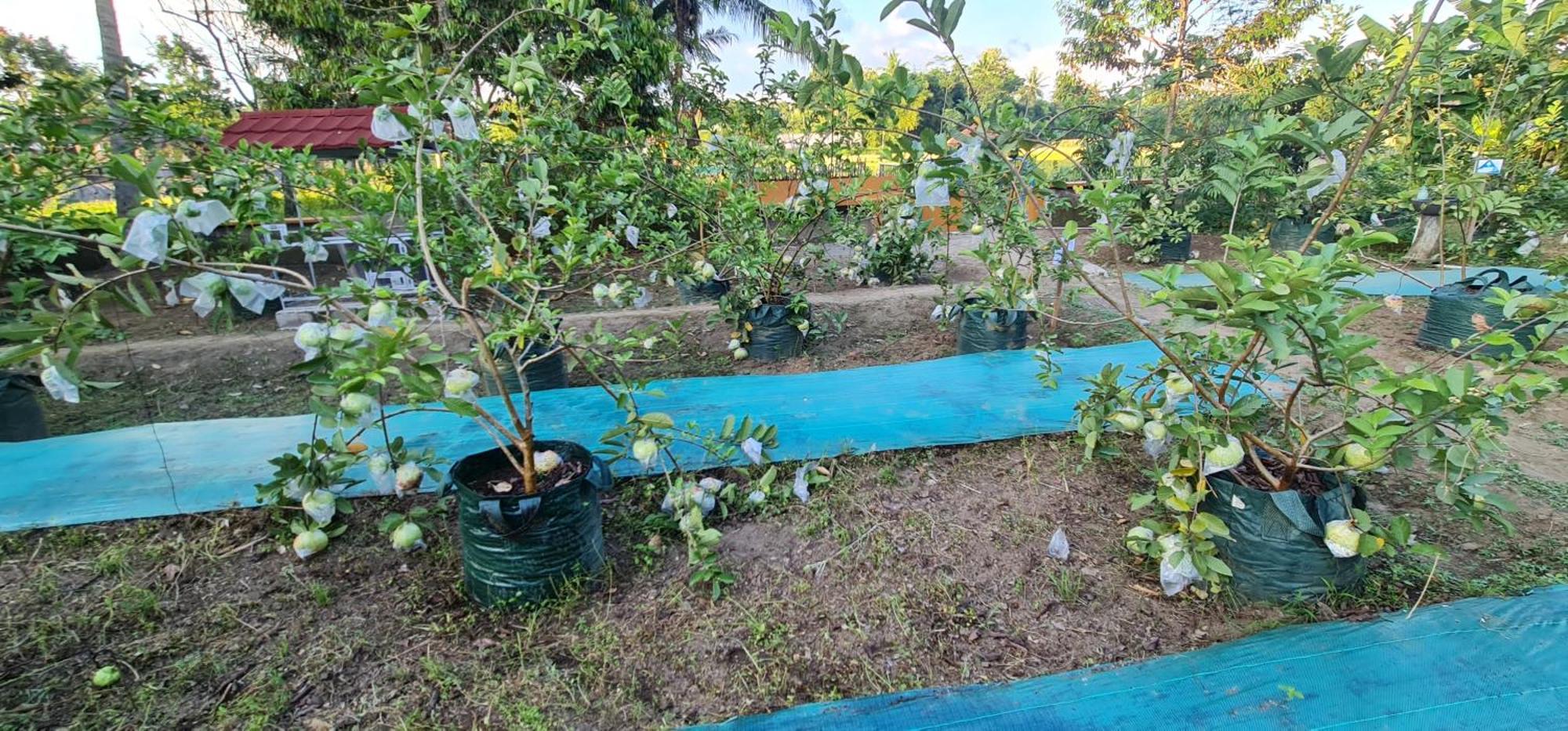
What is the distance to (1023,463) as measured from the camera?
2.30 metres

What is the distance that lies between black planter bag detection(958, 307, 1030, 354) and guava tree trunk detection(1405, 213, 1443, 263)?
499 cm

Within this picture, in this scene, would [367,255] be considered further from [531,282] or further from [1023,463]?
[1023,463]

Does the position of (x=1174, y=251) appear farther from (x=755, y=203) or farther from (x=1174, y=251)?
(x=755, y=203)

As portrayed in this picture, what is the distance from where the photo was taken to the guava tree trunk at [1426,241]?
5887 millimetres

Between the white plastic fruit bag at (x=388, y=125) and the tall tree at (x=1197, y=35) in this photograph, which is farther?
the tall tree at (x=1197, y=35)

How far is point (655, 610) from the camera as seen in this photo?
163cm

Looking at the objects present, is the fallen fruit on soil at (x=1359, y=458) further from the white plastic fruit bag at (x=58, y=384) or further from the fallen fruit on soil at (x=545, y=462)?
the white plastic fruit bag at (x=58, y=384)

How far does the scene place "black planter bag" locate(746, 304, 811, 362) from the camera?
348 cm

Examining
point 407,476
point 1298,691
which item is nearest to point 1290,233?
point 1298,691

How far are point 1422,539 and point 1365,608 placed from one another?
555mm

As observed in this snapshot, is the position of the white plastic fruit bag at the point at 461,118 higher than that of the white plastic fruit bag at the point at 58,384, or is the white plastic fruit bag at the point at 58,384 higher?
the white plastic fruit bag at the point at 461,118

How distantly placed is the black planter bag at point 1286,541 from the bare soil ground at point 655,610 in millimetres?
58

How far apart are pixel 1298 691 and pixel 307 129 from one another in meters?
6.95

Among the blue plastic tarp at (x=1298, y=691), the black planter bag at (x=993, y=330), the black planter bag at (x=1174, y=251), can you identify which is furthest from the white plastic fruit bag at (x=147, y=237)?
the black planter bag at (x=1174, y=251)
